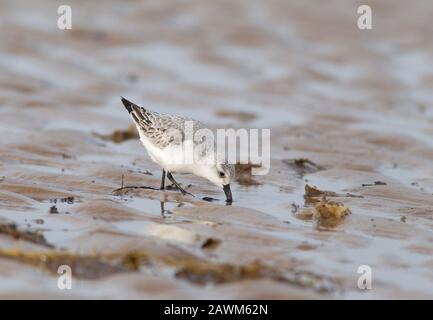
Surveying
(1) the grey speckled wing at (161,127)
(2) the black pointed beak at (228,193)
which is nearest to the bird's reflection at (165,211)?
(2) the black pointed beak at (228,193)

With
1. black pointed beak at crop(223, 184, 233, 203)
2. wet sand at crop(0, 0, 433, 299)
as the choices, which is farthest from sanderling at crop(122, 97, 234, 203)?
wet sand at crop(0, 0, 433, 299)

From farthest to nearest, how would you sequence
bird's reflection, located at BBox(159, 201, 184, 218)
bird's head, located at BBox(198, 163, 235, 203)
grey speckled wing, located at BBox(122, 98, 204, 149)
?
grey speckled wing, located at BBox(122, 98, 204, 149)
bird's head, located at BBox(198, 163, 235, 203)
bird's reflection, located at BBox(159, 201, 184, 218)

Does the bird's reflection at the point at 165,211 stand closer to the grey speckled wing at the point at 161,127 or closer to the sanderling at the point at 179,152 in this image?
the sanderling at the point at 179,152

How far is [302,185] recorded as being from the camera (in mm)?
10047

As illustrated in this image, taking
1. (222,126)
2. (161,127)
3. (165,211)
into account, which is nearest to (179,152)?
(161,127)

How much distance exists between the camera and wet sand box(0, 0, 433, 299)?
21.7 feet

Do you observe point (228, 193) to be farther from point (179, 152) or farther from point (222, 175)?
point (179, 152)

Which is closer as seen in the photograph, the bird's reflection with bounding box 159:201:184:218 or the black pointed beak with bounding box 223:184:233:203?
the bird's reflection with bounding box 159:201:184:218

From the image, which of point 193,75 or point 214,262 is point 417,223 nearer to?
point 214,262

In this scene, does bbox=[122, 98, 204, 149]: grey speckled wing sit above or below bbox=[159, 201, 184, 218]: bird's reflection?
above

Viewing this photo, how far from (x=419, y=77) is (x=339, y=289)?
34.2ft

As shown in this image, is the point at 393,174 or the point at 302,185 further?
the point at 393,174

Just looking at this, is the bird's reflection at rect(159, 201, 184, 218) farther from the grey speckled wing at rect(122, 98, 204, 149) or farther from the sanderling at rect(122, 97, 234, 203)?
the grey speckled wing at rect(122, 98, 204, 149)
